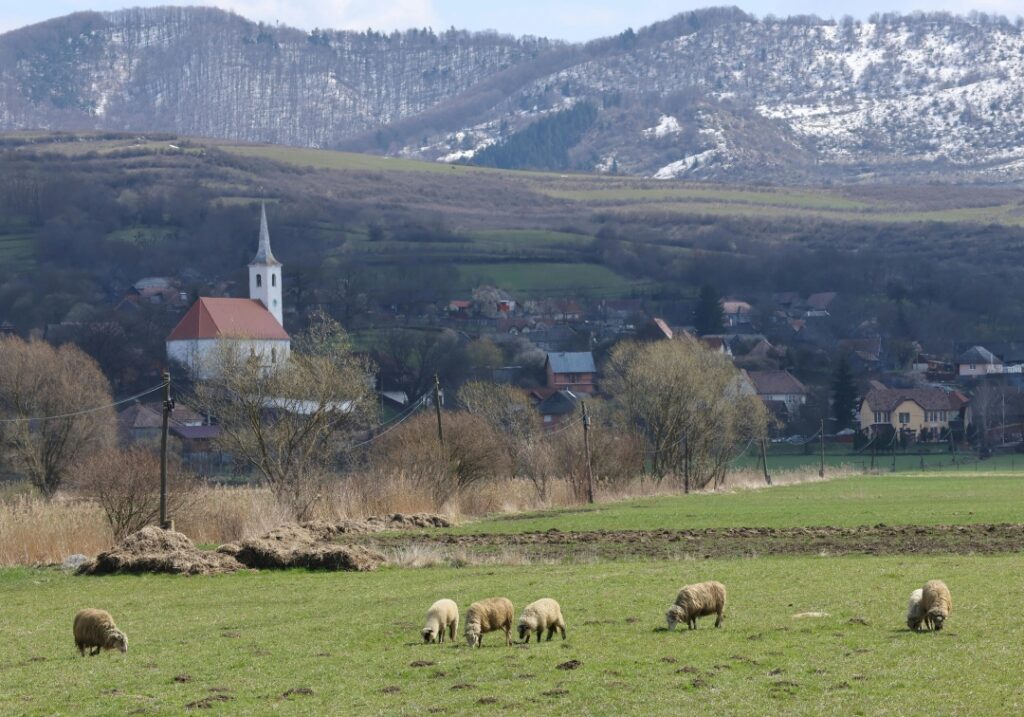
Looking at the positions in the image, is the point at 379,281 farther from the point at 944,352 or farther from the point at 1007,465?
the point at 1007,465

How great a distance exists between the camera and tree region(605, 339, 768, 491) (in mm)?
75875

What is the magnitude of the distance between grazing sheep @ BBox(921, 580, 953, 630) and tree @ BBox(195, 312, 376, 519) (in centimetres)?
3400

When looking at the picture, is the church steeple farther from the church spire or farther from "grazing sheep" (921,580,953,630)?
"grazing sheep" (921,580,953,630)

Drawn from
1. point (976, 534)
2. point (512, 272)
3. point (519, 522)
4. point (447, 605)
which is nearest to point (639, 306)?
point (512, 272)

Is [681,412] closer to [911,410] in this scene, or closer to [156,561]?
[156,561]

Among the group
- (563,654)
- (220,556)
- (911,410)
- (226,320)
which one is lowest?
(911,410)

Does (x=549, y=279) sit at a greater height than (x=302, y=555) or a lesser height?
greater

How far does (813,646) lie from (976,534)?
18.8m

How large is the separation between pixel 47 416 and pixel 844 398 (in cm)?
7226

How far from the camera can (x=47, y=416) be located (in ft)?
256

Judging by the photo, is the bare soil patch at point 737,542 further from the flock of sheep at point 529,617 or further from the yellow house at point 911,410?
the yellow house at point 911,410

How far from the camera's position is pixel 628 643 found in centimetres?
1898

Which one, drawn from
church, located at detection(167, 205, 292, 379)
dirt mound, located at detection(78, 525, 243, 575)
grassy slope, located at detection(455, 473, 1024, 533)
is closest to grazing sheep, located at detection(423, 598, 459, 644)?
dirt mound, located at detection(78, 525, 243, 575)

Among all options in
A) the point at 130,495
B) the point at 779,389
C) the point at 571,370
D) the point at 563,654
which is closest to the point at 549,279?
the point at 571,370
